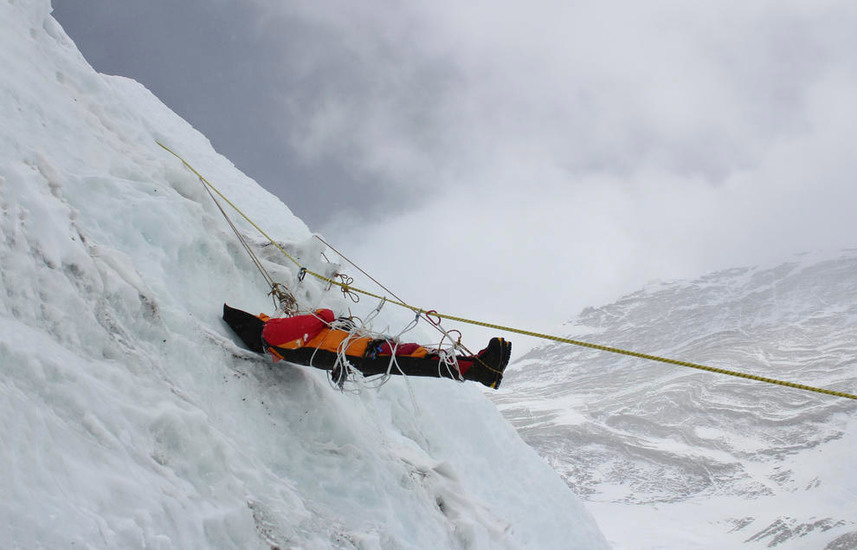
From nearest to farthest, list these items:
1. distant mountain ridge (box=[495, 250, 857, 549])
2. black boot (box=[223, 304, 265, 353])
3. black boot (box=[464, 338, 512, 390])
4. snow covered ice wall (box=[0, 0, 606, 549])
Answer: snow covered ice wall (box=[0, 0, 606, 549])
black boot (box=[464, 338, 512, 390])
black boot (box=[223, 304, 265, 353])
distant mountain ridge (box=[495, 250, 857, 549])

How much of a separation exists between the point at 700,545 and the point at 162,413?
7017cm

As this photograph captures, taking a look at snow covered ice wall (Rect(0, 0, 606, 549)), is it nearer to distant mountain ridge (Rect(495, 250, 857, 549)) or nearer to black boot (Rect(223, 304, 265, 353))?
black boot (Rect(223, 304, 265, 353))

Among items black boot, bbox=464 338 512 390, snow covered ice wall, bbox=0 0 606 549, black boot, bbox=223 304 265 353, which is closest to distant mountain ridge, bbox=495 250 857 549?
snow covered ice wall, bbox=0 0 606 549

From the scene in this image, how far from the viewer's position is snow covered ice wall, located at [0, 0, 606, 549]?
3.02 meters

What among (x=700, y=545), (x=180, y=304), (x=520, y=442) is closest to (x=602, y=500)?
(x=700, y=545)

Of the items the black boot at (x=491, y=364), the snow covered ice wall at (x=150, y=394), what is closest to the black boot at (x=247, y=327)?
the snow covered ice wall at (x=150, y=394)

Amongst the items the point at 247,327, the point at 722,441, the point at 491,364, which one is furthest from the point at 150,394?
the point at 722,441

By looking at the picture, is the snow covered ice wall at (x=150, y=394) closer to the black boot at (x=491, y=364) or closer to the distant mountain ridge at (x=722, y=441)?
the black boot at (x=491, y=364)

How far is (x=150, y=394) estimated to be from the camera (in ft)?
13.0

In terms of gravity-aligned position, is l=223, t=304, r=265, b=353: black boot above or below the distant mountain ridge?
below

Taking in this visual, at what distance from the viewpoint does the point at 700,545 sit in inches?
2420

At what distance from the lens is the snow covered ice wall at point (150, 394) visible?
3018 mm

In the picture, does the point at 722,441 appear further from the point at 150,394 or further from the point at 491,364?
the point at 150,394

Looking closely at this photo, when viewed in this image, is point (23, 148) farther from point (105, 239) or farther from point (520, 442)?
point (520, 442)
